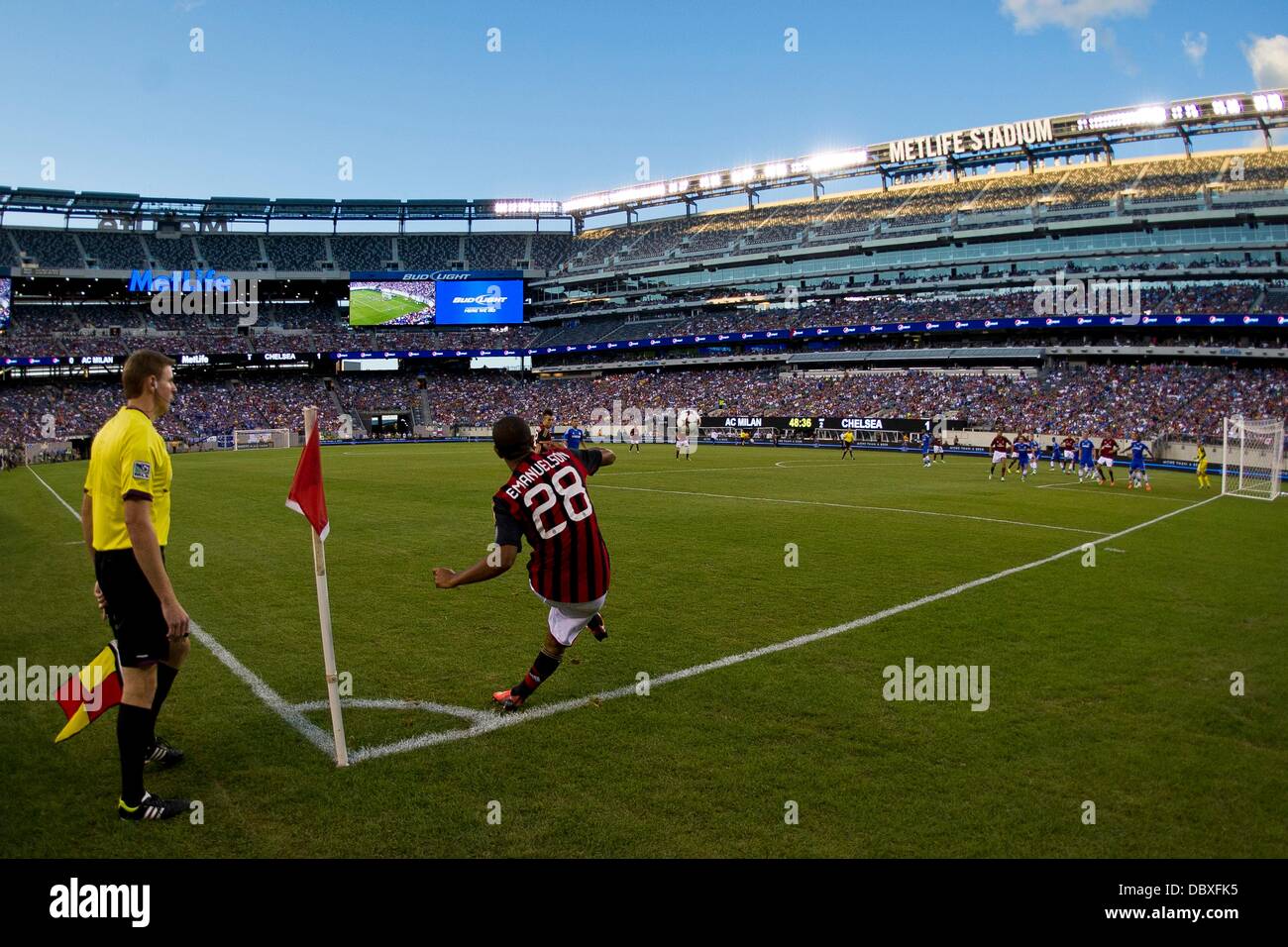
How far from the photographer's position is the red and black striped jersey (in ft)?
17.5

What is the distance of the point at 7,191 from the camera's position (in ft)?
235

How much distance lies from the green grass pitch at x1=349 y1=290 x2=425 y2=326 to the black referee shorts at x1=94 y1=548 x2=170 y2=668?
79977 millimetres

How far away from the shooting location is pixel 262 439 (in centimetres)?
6228

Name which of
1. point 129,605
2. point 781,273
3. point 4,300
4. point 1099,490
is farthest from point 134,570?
point 4,300

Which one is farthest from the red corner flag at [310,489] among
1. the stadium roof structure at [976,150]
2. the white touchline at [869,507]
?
the stadium roof structure at [976,150]

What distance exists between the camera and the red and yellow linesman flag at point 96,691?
4.80m

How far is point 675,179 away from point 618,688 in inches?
3329

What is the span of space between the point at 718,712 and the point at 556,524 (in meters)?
1.91

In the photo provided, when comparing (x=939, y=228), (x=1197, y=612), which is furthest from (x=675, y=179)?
(x=1197, y=612)

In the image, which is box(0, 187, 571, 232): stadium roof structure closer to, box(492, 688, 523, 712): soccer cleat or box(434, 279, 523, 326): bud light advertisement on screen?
box(434, 279, 523, 326): bud light advertisement on screen

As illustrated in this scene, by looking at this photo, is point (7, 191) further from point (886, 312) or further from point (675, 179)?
point (886, 312)

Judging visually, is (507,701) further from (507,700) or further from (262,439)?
(262,439)

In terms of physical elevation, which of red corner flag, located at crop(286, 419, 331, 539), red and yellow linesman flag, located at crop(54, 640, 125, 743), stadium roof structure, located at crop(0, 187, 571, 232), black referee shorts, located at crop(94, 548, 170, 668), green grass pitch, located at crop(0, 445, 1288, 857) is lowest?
green grass pitch, located at crop(0, 445, 1288, 857)

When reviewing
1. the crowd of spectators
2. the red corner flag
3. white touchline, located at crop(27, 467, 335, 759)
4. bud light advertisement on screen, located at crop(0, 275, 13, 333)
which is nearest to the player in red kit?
the red corner flag
